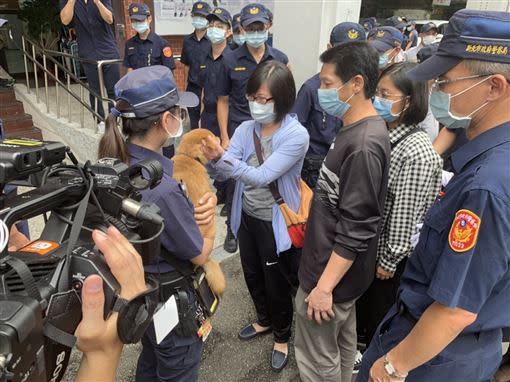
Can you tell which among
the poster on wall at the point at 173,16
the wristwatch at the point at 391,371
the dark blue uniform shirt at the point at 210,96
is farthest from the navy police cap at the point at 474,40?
the poster on wall at the point at 173,16

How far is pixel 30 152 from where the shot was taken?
848mm

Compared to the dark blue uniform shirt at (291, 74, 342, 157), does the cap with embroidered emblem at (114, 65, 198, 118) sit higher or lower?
higher

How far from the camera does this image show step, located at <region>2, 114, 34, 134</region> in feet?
18.3

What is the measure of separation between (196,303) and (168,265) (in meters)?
0.27

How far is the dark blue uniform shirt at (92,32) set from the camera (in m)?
5.25

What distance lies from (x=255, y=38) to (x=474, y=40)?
3.29m

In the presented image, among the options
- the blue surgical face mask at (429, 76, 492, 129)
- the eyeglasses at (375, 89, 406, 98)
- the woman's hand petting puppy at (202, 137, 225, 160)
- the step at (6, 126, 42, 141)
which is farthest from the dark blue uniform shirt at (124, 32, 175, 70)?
the blue surgical face mask at (429, 76, 492, 129)

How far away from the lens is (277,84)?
248cm

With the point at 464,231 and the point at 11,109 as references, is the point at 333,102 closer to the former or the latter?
the point at 464,231

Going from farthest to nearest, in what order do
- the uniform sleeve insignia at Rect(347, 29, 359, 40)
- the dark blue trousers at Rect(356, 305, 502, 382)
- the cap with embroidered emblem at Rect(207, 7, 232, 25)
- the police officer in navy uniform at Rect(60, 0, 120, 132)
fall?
the cap with embroidered emblem at Rect(207, 7, 232, 25) < the police officer in navy uniform at Rect(60, 0, 120, 132) < the uniform sleeve insignia at Rect(347, 29, 359, 40) < the dark blue trousers at Rect(356, 305, 502, 382)

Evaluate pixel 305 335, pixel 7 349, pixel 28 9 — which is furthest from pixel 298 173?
pixel 28 9

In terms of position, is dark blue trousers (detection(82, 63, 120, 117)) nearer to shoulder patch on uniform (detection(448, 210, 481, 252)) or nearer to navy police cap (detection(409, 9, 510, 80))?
navy police cap (detection(409, 9, 510, 80))

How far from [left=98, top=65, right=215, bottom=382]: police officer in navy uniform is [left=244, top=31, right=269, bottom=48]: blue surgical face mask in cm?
264

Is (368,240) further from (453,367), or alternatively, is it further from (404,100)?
(404,100)
